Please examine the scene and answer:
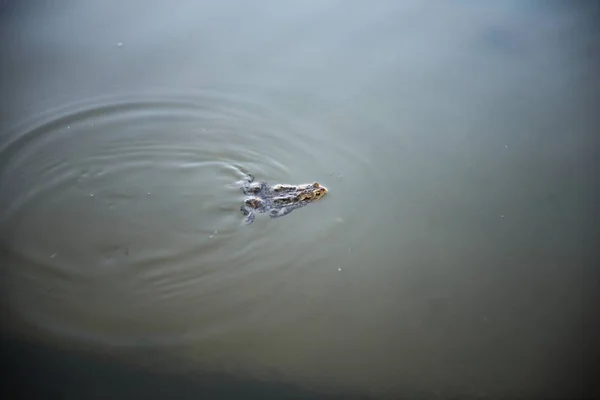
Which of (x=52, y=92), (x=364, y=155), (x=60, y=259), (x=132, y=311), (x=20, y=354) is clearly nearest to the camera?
(x=20, y=354)

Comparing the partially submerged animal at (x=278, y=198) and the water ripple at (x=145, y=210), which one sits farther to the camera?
the partially submerged animal at (x=278, y=198)

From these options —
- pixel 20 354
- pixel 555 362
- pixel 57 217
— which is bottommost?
pixel 555 362

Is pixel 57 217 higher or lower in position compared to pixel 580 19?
lower

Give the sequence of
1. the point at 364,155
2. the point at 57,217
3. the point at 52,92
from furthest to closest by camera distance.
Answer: the point at 52,92 < the point at 364,155 < the point at 57,217

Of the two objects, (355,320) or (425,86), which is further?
(425,86)

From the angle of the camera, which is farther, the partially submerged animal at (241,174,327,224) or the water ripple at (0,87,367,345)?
the partially submerged animal at (241,174,327,224)

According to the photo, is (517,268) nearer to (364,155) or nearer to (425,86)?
(364,155)

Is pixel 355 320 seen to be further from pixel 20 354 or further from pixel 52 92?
pixel 52 92

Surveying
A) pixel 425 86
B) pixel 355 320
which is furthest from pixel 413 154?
pixel 355 320
